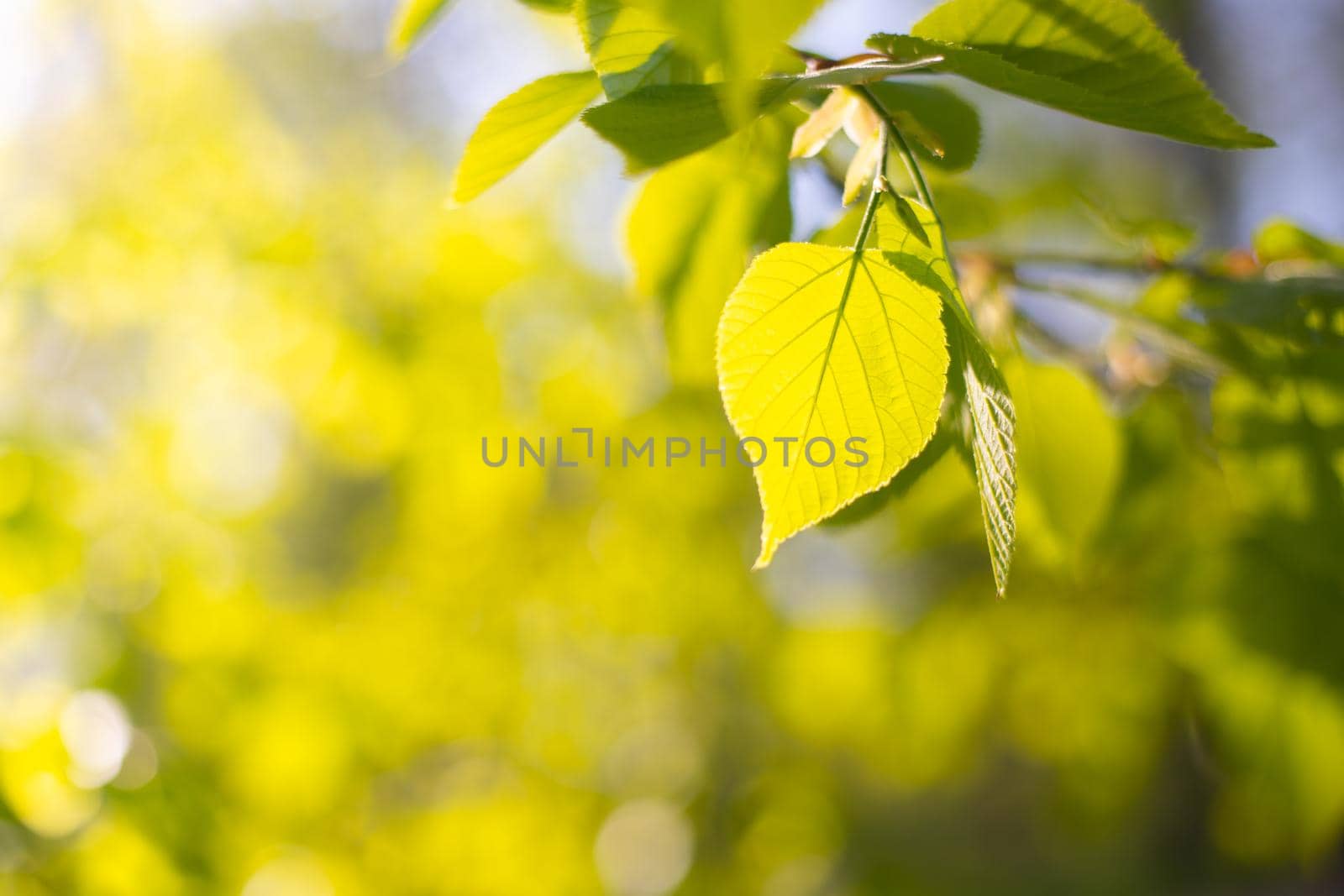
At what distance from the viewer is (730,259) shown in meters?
0.43

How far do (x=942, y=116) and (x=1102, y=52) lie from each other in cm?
7

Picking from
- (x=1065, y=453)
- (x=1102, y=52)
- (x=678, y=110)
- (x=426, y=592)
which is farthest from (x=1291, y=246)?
(x=426, y=592)

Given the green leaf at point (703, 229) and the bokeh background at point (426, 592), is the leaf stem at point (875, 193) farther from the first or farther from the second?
the bokeh background at point (426, 592)

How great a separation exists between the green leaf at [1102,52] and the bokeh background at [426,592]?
0.37 metres

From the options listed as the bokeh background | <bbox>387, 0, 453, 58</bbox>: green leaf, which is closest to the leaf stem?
<bbox>387, 0, 453, 58</bbox>: green leaf

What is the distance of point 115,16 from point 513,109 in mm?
1790

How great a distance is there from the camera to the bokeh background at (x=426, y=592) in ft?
2.66

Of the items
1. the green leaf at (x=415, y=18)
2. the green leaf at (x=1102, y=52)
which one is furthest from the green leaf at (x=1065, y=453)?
the green leaf at (x=415, y=18)

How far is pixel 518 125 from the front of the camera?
0.95ft

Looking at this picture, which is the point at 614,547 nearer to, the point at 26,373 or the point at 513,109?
the point at 26,373

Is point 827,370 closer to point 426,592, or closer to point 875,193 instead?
point 875,193

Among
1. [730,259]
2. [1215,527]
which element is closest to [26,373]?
[730,259]

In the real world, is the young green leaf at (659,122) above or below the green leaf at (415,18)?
below

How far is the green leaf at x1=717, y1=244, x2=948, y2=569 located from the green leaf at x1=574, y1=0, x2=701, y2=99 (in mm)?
71
